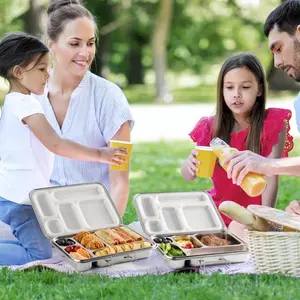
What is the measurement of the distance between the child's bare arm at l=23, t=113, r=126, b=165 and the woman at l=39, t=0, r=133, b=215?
44 cm

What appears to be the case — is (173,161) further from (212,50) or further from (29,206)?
(212,50)

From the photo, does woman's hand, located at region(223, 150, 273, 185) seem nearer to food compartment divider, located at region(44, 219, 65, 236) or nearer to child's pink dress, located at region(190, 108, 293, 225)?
child's pink dress, located at region(190, 108, 293, 225)

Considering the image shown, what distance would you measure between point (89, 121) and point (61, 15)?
25.8 inches

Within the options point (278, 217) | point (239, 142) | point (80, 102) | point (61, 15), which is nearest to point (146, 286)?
point (278, 217)

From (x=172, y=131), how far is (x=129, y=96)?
11.6m

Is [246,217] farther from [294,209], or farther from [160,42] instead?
[160,42]

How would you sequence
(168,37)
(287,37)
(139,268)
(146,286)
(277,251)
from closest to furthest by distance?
(146,286) < (277,251) < (139,268) < (287,37) < (168,37)

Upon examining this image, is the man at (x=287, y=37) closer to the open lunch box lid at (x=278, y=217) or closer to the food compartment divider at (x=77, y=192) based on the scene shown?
the open lunch box lid at (x=278, y=217)

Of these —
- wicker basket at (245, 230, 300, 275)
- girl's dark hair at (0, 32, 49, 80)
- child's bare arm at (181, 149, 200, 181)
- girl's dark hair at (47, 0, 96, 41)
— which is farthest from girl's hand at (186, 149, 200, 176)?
girl's dark hair at (47, 0, 96, 41)

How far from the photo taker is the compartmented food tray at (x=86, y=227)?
355 cm

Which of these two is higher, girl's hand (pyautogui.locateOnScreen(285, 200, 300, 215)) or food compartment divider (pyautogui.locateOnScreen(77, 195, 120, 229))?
girl's hand (pyautogui.locateOnScreen(285, 200, 300, 215))

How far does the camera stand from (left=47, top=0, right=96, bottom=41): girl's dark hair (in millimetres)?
4324

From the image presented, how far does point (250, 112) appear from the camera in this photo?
4.42 m

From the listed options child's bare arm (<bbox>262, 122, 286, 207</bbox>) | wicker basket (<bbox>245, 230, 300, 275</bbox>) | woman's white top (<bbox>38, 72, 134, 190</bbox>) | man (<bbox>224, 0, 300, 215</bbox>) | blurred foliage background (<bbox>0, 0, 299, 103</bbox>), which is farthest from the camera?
blurred foliage background (<bbox>0, 0, 299, 103</bbox>)
